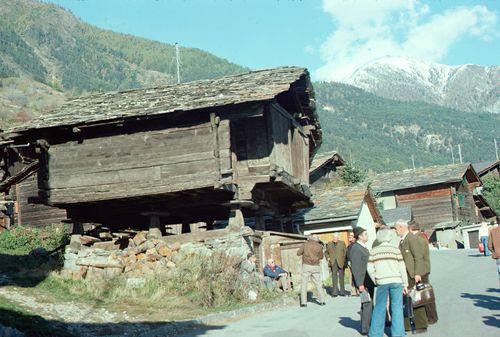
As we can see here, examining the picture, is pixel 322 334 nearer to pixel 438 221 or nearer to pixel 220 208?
pixel 220 208

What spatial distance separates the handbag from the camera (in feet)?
34.7

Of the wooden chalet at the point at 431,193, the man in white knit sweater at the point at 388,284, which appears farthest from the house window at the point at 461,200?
the man in white knit sweater at the point at 388,284

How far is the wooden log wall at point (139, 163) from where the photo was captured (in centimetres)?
1838

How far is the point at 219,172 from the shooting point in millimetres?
18141

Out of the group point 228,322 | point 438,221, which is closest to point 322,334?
point 228,322

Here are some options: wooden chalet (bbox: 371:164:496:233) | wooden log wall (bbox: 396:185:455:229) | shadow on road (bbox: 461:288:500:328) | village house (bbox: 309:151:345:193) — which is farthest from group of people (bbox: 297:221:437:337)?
wooden log wall (bbox: 396:185:455:229)

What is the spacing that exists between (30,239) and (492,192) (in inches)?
1912

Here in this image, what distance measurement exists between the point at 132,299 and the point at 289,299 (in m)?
3.92

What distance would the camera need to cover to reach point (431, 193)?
51375mm

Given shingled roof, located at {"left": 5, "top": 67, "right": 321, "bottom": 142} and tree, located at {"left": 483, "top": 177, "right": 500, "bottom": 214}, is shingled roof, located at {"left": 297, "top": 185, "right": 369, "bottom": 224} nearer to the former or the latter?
shingled roof, located at {"left": 5, "top": 67, "right": 321, "bottom": 142}

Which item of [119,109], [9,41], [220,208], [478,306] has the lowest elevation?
[478,306]

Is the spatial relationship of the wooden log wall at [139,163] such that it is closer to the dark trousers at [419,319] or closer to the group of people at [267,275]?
the group of people at [267,275]

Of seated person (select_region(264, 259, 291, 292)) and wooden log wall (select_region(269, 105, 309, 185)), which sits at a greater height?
wooden log wall (select_region(269, 105, 309, 185))

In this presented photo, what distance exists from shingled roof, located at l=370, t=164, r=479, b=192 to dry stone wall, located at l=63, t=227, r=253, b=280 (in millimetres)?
34148
